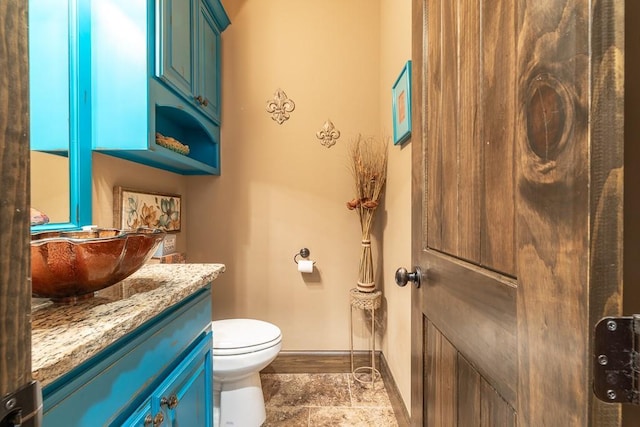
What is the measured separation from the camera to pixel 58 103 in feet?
3.43

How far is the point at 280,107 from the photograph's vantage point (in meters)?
1.98

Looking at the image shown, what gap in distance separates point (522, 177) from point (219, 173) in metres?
1.85

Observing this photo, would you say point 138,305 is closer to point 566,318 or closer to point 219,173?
point 566,318

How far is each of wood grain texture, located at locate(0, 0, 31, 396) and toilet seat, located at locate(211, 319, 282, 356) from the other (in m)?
1.12

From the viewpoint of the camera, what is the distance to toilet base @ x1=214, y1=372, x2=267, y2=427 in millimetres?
1401

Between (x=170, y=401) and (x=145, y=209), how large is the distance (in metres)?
1.03

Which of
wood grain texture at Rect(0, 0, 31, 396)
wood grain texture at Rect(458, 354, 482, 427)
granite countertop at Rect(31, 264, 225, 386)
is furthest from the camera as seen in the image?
wood grain texture at Rect(458, 354, 482, 427)

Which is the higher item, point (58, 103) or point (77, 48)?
point (77, 48)

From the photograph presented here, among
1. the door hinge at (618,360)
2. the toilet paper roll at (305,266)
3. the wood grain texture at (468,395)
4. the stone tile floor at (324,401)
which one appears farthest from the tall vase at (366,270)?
the door hinge at (618,360)

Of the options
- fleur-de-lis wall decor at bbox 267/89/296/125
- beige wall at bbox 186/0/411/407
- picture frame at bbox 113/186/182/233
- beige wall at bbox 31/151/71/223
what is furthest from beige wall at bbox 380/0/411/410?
beige wall at bbox 31/151/71/223

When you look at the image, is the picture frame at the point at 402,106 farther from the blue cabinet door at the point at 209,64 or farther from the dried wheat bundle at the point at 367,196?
the blue cabinet door at the point at 209,64

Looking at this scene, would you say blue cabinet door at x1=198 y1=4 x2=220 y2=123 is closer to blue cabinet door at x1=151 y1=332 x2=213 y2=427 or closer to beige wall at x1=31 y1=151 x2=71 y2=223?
beige wall at x1=31 y1=151 x2=71 y2=223

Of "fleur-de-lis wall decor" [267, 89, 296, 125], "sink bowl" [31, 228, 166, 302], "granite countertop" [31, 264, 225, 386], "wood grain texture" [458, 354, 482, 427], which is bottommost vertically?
"wood grain texture" [458, 354, 482, 427]

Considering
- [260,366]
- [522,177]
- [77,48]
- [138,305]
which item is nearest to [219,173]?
[77,48]
